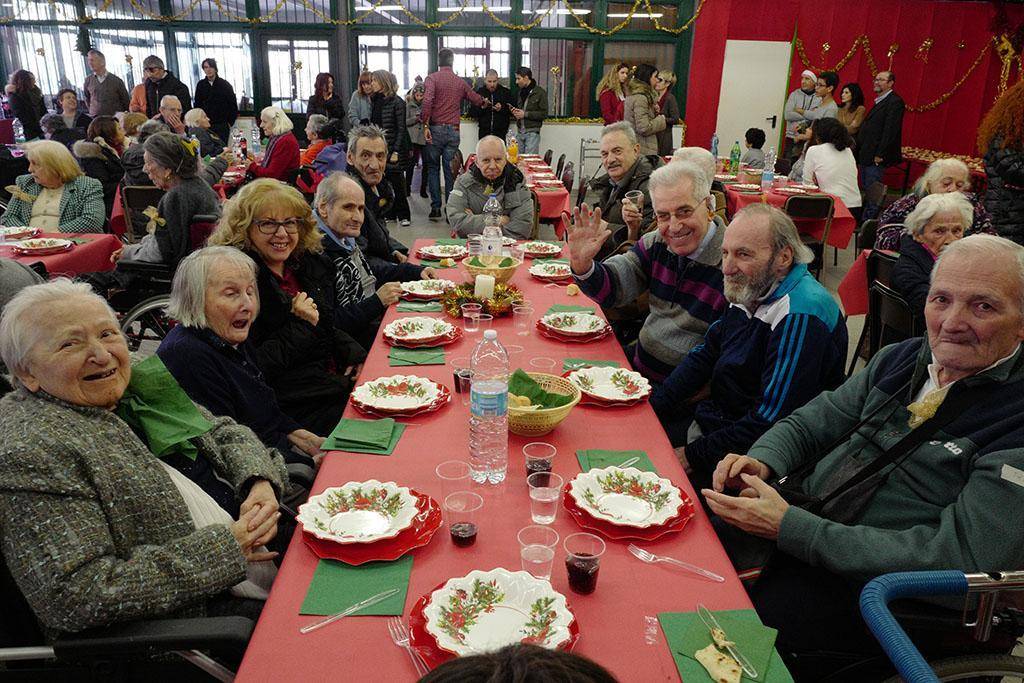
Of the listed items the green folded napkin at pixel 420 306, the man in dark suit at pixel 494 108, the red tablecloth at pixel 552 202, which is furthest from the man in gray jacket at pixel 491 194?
the man in dark suit at pixel 494 108

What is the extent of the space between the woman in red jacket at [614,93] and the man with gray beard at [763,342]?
8.30 meters

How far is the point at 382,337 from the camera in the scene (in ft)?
9.15

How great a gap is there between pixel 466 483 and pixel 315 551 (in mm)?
410

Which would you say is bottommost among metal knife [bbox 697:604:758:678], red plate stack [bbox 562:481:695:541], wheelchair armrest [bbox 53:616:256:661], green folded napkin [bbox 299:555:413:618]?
wheelchair armrest [bbox 53:616:256:661]

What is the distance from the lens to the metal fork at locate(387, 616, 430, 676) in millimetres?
1156

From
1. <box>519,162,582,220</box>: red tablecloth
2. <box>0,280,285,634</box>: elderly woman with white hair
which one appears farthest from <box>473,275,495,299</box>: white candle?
<box>519,162,582,220</box>: red tablecloth

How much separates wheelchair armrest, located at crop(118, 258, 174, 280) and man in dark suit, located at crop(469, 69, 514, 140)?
708 cm

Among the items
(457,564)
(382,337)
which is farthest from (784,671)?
(382,337)

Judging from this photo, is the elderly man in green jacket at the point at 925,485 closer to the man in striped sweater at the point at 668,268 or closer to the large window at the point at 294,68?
the man in striped sweater at the point at 668,268

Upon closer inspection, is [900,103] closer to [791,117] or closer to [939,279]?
[791,117]

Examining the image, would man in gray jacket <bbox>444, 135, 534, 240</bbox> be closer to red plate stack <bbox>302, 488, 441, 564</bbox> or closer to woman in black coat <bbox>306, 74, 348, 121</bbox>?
red plate stack <bbox>302, 488, 441, 564</bbox>

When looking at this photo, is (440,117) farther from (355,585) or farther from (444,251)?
(355,585)

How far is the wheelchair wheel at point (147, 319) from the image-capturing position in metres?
3.83

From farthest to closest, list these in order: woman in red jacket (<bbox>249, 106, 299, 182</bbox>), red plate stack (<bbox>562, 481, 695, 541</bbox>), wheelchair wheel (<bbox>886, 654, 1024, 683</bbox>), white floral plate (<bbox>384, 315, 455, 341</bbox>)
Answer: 1. woman in red jacket (<bbox>249, 106, 299, 182</bbox>)
2. white floral plate (<bbox>384, 315, 455, 341</bbox>)
3. red plate stack (<bbox>562, 481, 695, 541</bbox>)
4. wheelchair wheel (<bbox>886, 654, 1024, 683</bbox>)
